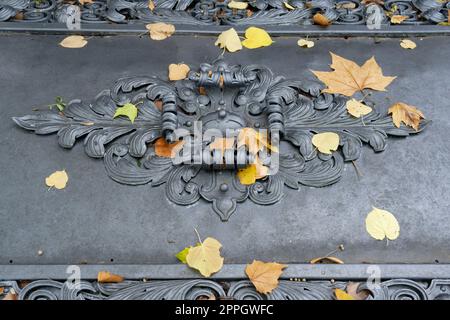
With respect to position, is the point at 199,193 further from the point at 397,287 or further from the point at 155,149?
the point at 397,287

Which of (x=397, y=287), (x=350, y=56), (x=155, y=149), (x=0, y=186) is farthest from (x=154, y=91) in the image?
(x=397, y=287)

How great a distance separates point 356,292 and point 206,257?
36 cm

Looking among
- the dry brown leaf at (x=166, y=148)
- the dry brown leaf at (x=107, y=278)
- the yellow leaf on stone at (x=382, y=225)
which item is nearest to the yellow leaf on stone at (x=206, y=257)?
the dry brown leaf at (x=107, y=278)

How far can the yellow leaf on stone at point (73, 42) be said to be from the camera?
1.78 meters

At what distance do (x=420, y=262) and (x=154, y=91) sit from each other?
0.87 m

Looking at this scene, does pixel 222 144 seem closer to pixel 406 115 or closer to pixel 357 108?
pixel 357 108

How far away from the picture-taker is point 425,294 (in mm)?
1273

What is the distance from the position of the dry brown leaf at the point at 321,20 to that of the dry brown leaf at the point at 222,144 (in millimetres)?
598

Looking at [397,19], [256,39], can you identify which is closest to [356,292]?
[256,39]

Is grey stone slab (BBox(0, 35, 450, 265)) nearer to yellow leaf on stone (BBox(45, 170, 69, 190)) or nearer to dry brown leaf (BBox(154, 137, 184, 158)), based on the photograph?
yellow leaf on stone (BBox(45, 170, 69, 190))

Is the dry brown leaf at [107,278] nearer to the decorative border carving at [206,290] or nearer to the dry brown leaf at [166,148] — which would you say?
the decorative border carving at [206,290]

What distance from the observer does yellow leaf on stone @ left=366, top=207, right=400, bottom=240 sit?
4.53 feet

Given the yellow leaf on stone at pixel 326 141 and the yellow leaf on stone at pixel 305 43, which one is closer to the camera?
the yellow leaf on stone at pixel 326 141

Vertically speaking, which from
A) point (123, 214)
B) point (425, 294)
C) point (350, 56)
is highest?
point (350, 56)
